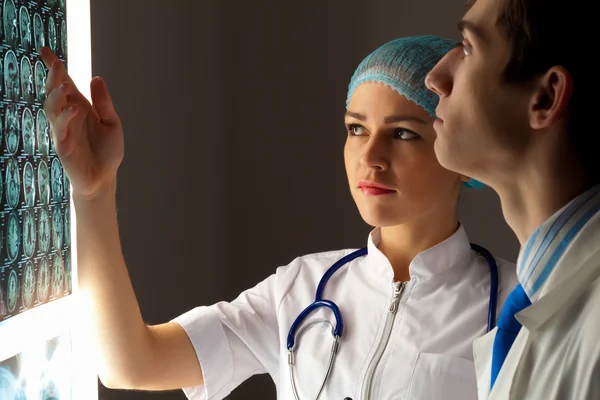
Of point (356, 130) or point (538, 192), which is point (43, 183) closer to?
point (356, 130)

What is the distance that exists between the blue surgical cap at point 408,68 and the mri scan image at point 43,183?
577 millimetres

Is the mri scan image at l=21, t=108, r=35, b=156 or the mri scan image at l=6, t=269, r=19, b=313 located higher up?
the mri scan image at l=21, t=108, r=35, b=156

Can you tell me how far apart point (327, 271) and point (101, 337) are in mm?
435

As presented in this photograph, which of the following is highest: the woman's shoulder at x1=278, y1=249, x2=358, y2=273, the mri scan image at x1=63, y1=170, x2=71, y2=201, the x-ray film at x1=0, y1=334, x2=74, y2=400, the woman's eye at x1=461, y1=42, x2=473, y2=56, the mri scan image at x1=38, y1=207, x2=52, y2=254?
the woman's eye at x1=461, y1=42, x2=473, y2=56

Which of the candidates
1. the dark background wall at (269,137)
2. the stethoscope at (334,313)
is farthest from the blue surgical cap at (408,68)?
the dark background wall at (269,137)

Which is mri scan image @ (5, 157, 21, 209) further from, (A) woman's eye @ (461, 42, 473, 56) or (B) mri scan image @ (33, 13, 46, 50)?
(A) woman's eye @ (461, 42, 473, 56)

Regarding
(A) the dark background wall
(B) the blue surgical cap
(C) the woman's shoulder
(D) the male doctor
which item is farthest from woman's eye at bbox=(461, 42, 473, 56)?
(A) the dark background wall

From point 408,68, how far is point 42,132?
626 mm

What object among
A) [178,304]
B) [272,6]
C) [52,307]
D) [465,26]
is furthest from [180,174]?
[465,26]

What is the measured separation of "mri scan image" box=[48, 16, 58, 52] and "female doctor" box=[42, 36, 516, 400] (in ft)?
0.23

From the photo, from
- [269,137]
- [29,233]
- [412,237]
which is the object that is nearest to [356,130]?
[412,237]

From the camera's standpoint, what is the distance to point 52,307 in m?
1.13

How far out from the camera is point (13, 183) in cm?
101

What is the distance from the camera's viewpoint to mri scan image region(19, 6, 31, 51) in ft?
3.37
